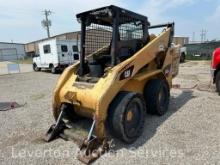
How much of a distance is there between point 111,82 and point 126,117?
2.27 ft

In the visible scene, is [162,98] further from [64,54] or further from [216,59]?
[64,54]

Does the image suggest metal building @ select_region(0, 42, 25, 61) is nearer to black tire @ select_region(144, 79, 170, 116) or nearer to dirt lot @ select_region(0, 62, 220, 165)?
dirt lot @ select_region(0, 62, 220, 165)

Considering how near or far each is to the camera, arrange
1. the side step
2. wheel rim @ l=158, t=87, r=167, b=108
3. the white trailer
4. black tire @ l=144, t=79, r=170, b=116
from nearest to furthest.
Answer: the side step, black tire @ l=144, t=79, r=170, b=116, wheel rim @ l=158, t=87, r=167, b=108, the white trailer

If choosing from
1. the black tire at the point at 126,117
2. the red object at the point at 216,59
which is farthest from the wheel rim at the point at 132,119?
the red object at the point at 216,59

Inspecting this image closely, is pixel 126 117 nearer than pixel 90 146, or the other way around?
pixel 90 146

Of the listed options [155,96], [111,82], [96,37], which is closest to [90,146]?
[111,82]

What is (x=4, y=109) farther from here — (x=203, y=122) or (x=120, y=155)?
(x=203, y=122)

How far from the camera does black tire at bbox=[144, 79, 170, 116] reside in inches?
202

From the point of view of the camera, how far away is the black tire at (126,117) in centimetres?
391

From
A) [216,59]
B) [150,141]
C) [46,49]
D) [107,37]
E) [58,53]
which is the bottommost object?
[150,141]

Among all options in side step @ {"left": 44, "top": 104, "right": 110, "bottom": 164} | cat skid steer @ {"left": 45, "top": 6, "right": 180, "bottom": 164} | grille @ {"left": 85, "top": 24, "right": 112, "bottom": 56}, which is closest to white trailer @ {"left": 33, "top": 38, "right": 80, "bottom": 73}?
grille @ {"left": 85, "top": 24, "right": 112, "bottom": 56}

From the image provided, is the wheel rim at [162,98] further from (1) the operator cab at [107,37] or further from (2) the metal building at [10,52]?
(2) the metal building at [10,52]

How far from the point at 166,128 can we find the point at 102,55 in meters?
2.05

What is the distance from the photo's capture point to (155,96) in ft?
16.7
